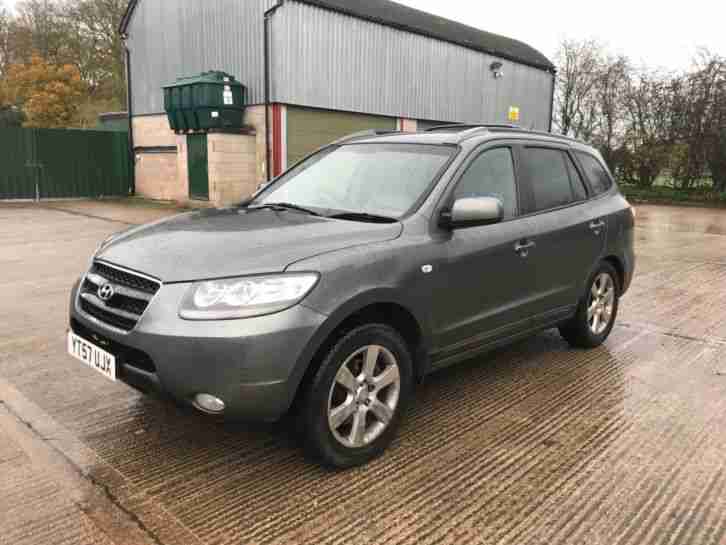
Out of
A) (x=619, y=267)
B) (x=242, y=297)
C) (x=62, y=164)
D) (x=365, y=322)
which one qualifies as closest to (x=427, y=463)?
(x=365, y=322)

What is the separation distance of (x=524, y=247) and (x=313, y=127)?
1418 cm

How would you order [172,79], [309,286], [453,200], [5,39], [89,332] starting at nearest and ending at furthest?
[309,286] → [89,332] → [453,200] → [172,79] → [5,39]

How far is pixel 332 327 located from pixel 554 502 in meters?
1.28

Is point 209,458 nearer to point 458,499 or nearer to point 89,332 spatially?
point 89,332

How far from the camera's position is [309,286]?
9.11 feet

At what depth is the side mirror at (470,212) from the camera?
340 cm

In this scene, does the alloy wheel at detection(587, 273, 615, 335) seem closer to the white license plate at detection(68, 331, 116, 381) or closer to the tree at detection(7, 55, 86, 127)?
the white license plate at detection(68, 331, 116, 381)

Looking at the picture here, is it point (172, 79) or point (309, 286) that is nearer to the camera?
point (309, 286)

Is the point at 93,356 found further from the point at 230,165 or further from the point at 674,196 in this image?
the point at 674,196

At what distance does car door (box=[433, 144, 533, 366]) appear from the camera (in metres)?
3.49

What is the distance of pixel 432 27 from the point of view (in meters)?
21.7

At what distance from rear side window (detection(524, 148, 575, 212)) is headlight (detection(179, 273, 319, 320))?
2.14 meters

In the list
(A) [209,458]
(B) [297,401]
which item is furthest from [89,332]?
(B) [297,401]

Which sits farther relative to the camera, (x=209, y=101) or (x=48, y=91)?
(x=48, y=91)
